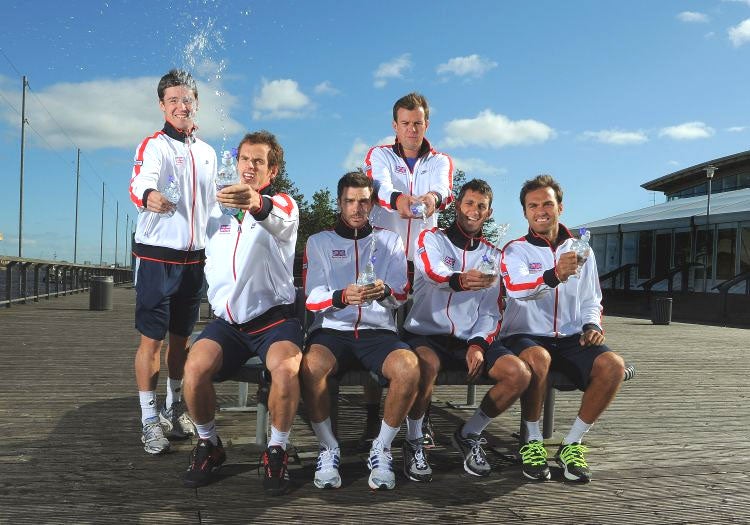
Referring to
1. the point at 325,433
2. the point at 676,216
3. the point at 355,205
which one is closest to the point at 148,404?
the point at 325,433

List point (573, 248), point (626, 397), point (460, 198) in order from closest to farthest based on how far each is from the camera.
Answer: point (573, 248)
point (460, 198)
point (626, 397)

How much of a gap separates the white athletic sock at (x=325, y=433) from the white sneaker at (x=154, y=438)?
101 centimetres

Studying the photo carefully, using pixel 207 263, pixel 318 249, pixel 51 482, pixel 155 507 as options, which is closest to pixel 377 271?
pixel 318 249

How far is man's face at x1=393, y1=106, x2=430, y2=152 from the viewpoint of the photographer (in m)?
4.58

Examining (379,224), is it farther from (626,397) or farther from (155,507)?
(626,397)

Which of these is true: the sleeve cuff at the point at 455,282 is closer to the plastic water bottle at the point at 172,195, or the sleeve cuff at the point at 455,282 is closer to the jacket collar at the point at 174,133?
the plastic water bottle at the point at 172,195

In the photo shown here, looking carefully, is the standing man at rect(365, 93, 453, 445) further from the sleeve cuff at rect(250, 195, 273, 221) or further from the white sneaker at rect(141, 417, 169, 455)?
the white sneaker at rect(141, 417, 169, 455)

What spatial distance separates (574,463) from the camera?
3777 millimetres

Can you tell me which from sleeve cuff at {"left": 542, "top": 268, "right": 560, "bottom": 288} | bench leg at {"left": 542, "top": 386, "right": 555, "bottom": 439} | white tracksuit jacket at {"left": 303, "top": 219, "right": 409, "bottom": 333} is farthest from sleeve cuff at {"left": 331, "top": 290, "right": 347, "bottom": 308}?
bench leg at {"left": 542, "top": 386, "right": 555, "bottom": 439}

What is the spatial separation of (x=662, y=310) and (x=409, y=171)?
15793mm

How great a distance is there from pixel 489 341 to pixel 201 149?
2.17 m

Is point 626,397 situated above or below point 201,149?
below

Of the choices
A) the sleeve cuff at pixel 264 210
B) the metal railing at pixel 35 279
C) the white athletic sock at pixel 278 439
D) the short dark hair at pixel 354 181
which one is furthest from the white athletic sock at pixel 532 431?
the metal railing at pixel 35 279

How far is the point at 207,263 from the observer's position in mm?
3963
